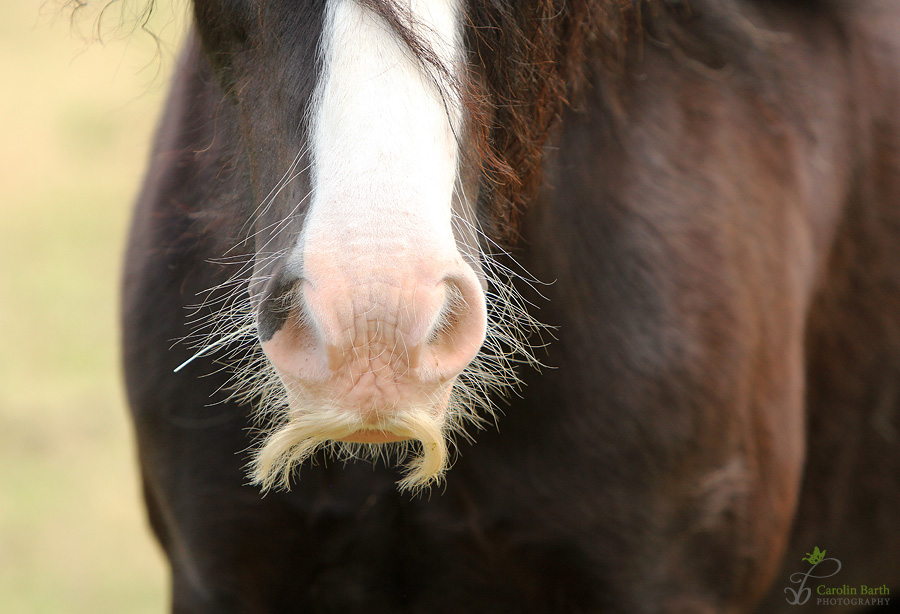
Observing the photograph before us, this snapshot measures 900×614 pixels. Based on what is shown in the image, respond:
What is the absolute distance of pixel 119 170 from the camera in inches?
299

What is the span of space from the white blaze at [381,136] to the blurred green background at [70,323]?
→ 46 cm

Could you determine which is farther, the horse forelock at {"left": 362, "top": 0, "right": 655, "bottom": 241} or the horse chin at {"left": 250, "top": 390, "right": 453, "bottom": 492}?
the horse forelock at {"left": 362, "top": 0, "right": 655, "bottom": 241}

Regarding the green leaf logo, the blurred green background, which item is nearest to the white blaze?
the blurred green background

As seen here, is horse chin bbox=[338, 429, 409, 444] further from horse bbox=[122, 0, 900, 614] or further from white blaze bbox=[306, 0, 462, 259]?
Answer: white blaze bbox=[306, 0, 462, 259]

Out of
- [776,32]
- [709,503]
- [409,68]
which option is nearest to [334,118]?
[409,68]

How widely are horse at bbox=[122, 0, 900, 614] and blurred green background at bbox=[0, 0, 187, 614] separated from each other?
0.34 m

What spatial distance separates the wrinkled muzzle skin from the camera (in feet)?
2.87

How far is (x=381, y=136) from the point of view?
0.93 metres

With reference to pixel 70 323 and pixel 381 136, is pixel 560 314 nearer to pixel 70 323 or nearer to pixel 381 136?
pixel 381 136

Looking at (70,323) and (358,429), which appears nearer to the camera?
(358,429)

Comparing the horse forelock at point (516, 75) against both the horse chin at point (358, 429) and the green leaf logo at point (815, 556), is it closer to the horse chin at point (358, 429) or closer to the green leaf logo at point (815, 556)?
the horse chin at point (358, 429)

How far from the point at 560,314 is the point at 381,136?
0.58 m

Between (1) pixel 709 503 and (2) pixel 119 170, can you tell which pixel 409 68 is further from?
(2) pixel 119 170

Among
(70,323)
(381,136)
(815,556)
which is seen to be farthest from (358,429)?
(70,323)
